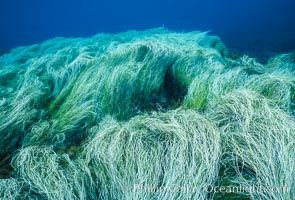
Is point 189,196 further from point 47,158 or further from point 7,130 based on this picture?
point 7,130

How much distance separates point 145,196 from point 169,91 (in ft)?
6.86

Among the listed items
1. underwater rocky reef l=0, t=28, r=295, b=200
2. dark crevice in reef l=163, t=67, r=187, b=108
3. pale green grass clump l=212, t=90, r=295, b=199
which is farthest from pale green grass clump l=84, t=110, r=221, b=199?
dark crevice in reef l=163, t=67, r=187, b=108

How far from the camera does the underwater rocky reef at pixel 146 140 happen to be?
6.59 feet

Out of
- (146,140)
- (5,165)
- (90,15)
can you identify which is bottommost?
(5,165)

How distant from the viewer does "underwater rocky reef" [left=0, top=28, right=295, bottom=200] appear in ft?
6.59

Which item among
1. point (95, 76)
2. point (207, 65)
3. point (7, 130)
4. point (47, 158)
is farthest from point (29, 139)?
point (207, 65)

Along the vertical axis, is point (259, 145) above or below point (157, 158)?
above

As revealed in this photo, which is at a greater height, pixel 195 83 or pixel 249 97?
pixel 195 83

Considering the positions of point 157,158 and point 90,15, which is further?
point 90,15

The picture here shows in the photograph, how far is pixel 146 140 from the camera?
2.31 metres

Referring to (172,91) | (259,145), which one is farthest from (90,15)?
(259,145)

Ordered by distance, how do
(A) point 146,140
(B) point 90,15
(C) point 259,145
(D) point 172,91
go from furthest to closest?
1. (B) point 90,15
2. (D) point 172,91
3. (A) point 146,140
4. (C) point 259,145

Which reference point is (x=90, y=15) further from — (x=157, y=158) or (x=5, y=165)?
(x=157, y=158)

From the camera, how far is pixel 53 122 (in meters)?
2.97
